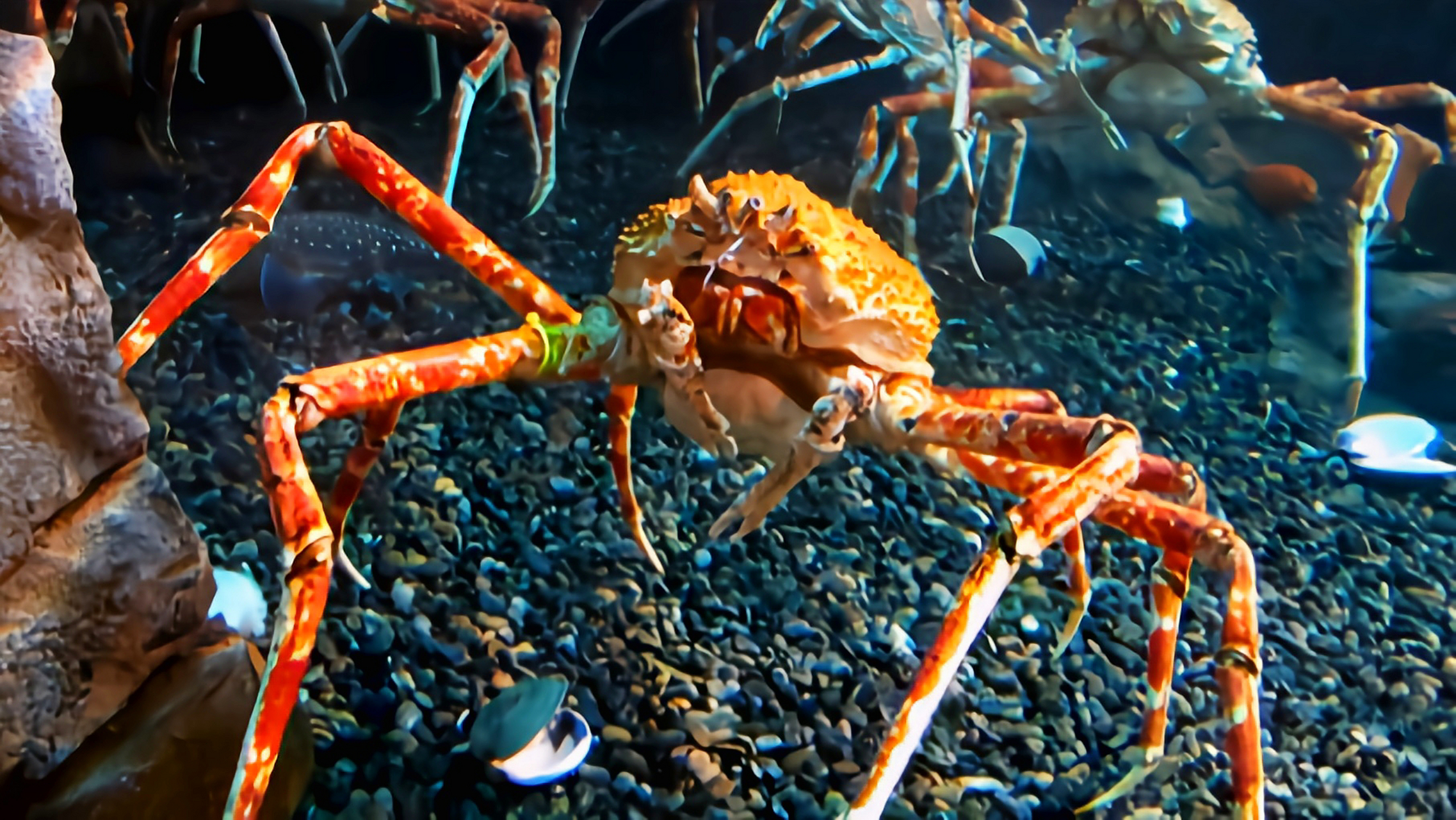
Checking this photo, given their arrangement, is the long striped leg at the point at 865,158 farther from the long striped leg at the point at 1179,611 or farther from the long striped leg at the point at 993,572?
the long striped leg at the point at 993,572

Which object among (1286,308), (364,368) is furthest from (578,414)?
(1286,308)

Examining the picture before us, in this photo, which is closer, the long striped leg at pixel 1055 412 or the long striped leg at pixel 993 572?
the long striped leg at pixel 993 572

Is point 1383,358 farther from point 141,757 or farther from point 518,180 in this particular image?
point 141,757

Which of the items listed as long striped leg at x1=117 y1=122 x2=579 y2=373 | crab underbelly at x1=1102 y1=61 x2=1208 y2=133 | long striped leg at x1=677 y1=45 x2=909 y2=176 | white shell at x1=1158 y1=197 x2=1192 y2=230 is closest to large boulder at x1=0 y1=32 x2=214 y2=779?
long striped leg at x1=117 y1=122 x2=579 y2=373

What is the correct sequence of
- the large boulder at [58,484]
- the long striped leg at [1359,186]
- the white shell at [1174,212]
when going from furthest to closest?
the white shell at [1174,212] → the long striped leg at [1359,186] → the large boulder at [58,484]

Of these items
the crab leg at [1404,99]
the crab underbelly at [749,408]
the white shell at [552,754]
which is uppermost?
the crab leg at [1404,99]

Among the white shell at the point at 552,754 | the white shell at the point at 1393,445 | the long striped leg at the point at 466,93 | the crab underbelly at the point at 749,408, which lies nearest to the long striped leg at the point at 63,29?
the long striped leg at the point at 466,93

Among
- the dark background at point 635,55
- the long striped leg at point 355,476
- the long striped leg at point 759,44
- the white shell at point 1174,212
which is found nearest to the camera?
the long striped leg at point 355,476

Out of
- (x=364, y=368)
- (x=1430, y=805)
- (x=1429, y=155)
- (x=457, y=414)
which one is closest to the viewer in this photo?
(x=364, y=368)

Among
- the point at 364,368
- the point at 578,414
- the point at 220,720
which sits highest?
the point at 364,368
